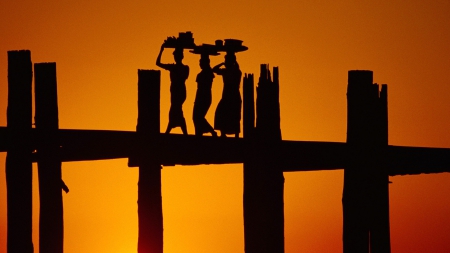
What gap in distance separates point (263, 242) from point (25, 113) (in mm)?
2881

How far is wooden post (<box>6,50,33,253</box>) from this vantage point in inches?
509

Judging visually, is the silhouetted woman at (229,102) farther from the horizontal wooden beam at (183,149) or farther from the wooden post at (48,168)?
the wooden post at (48,168)

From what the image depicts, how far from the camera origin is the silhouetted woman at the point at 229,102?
1335cm

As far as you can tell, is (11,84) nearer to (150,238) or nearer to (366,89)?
(150,238)

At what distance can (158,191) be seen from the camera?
12.7 metres

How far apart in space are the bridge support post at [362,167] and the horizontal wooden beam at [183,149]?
0.18 meters

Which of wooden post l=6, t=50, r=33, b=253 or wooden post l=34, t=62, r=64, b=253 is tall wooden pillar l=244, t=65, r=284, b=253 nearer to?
wooden post l=34, t=62, r=64, b=253

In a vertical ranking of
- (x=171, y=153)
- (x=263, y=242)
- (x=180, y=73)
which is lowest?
(x=263, y=242)

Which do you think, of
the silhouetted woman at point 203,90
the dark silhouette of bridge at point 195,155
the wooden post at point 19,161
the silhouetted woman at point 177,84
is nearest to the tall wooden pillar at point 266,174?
the dark silhouette of bridge at point 195,155

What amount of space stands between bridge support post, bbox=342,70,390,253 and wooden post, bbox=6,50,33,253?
3.45 meters

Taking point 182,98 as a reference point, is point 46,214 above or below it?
below

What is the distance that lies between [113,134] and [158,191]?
2.50ft

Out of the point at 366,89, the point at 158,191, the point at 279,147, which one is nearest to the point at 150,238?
the point at 158,191

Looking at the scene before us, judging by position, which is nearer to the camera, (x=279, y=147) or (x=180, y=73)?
(x=279, y=147)
